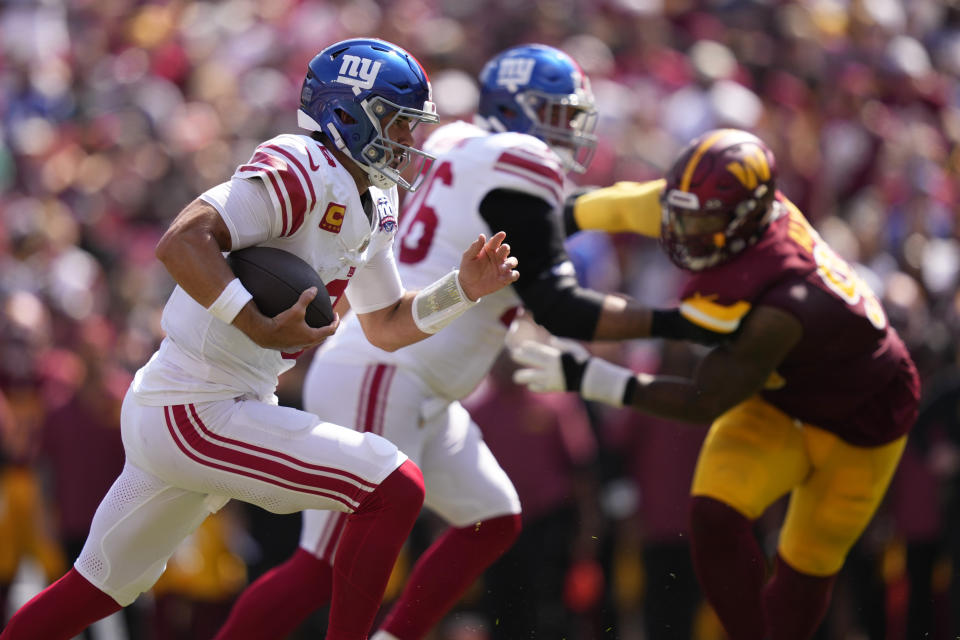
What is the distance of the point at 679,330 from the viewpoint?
5293 mm

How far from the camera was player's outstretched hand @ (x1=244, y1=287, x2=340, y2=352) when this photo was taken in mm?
4020

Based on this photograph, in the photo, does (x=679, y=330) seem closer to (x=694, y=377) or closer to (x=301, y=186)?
(x=694, y=377)

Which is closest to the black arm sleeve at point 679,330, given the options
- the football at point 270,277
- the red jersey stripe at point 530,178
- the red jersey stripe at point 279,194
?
the red jersey stripe at point 530,178

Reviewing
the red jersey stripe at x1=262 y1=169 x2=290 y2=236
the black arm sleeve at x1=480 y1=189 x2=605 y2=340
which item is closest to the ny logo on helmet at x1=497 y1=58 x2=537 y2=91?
Result: the black arm sleeve at x1=480 y1=189 x2=605 y2=340

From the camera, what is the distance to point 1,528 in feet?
26.9

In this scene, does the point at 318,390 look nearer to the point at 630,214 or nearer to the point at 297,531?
the point at 630,214

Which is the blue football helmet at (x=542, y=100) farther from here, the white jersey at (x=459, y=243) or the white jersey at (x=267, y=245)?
the white jersey at (x=267, y=245)

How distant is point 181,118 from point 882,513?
611 cm

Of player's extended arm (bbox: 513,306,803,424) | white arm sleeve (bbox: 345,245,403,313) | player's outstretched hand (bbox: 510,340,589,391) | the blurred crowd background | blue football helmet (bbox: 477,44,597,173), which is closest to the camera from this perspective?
white arm sleeve (bbox: 345,245,403,313)

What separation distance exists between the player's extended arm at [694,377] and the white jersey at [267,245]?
1.28m

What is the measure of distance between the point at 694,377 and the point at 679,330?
18 cm

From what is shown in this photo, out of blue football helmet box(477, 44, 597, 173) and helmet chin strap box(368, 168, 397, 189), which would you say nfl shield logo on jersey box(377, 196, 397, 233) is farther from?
blue football helmet box(477, 44, 597, 173)

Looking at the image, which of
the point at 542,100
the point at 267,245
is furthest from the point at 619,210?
the point at 267,245

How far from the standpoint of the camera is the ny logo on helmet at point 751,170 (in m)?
5.16
